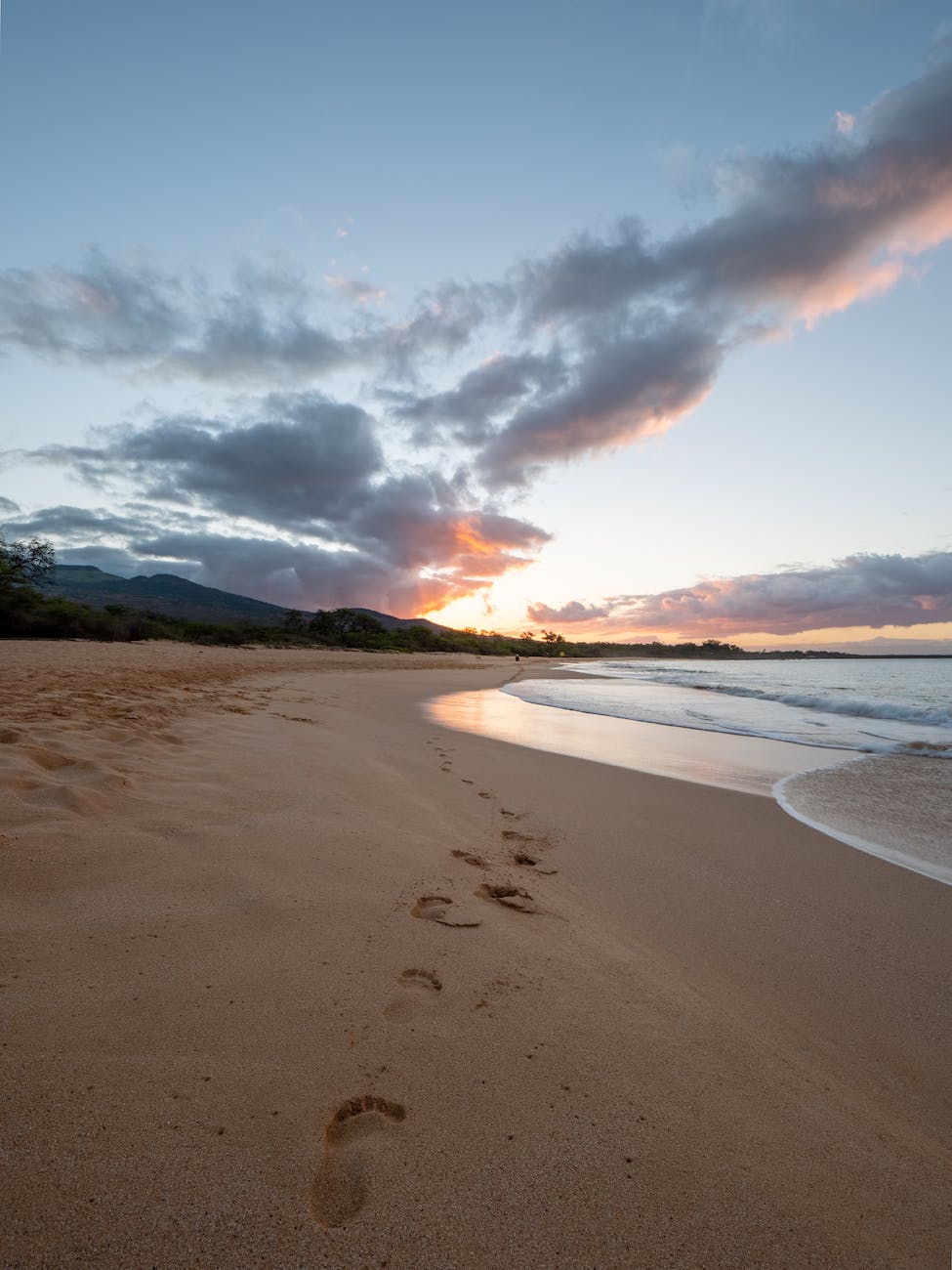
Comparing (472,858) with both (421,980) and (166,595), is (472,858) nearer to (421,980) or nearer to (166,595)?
(421,980)

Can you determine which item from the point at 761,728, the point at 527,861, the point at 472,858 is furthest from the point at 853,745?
Answer: the point at 472,858

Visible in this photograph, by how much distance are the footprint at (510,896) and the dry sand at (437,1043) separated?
0.03 m

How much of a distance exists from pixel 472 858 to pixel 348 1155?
7.10 feet

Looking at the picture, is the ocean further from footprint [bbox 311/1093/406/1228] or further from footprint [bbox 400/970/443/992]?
footprint [bbox 311/1093/406/1228]

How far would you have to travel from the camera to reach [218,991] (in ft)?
6.07

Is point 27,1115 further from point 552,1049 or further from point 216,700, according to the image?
point 216,700

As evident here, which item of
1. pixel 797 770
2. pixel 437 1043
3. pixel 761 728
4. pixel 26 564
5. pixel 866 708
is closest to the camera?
pixel 437 1043

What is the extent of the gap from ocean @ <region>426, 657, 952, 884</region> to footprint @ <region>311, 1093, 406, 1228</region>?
13.3ft

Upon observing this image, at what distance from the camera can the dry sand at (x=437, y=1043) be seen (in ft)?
4.02

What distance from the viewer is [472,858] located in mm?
3500

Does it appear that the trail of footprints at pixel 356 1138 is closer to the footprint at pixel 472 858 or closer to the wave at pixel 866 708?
the footprint at pixel 472 858

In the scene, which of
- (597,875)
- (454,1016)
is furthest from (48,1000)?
(597,875)

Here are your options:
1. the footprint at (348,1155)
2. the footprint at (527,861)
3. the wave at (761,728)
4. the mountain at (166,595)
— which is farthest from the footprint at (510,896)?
the mountain at (166,595)

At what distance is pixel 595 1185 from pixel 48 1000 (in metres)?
1.59
